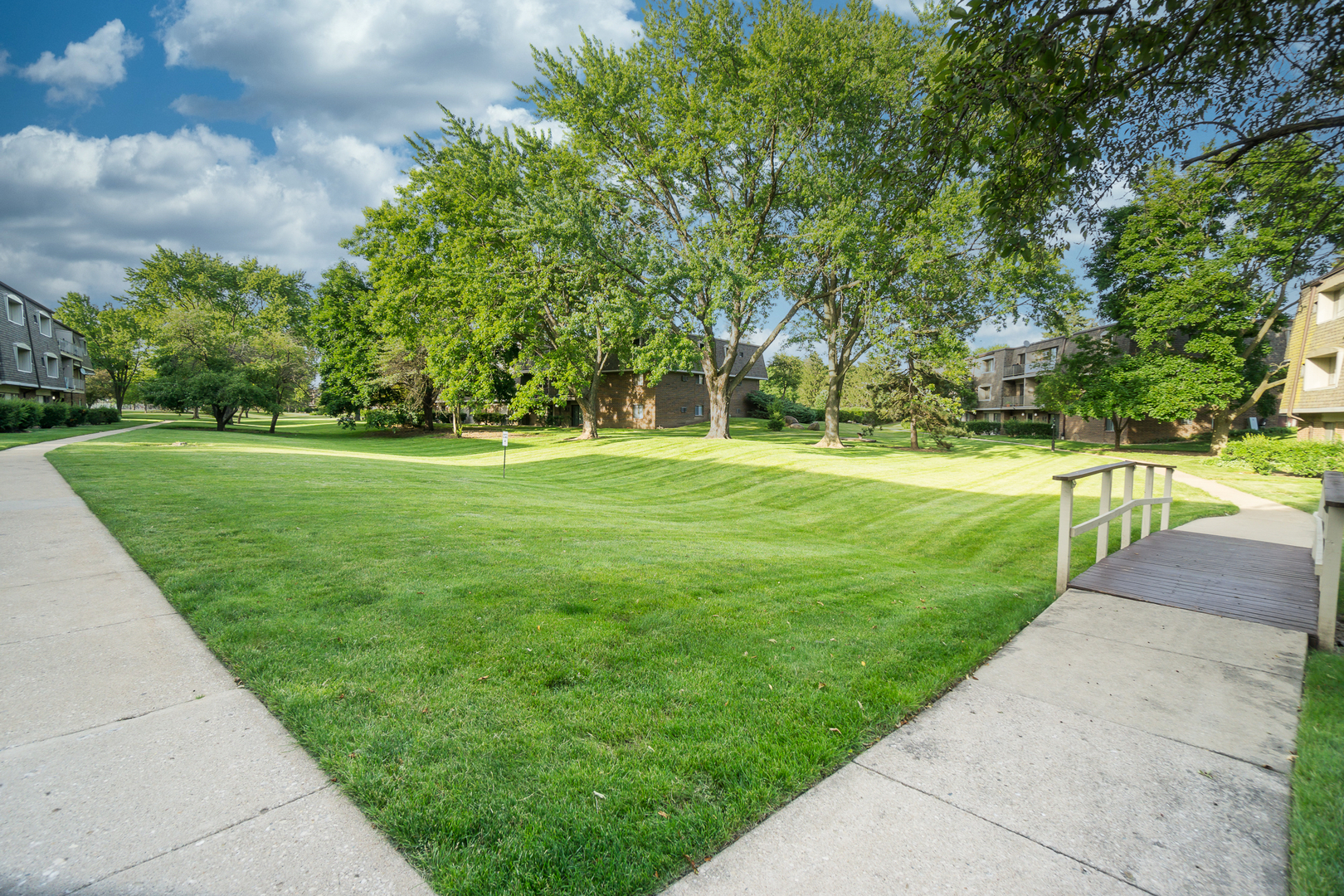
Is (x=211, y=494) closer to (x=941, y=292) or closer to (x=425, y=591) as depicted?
(x=425, y=591)

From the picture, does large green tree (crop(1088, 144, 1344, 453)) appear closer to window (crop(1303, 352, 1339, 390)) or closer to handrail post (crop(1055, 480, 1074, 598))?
window (crop(1303, 352, 1339, 390))

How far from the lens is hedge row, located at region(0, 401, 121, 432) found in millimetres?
27406

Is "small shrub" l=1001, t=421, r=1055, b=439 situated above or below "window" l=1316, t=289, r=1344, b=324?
below

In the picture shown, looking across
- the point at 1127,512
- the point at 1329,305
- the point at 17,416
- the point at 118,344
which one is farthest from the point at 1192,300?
the point at 118,344

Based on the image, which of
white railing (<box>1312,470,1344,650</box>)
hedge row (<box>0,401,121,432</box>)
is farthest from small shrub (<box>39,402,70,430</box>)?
white railing (<box>1312,470,1344,650</box>)

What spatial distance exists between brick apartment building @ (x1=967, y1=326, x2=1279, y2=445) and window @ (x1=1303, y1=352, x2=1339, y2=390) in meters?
9.63

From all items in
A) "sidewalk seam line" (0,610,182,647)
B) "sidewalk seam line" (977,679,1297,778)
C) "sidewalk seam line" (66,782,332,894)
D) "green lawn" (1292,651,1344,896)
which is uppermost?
"sidewalk seam line" (0,610,182,647)

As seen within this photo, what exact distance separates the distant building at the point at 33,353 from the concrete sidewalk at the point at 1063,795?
4842 cm

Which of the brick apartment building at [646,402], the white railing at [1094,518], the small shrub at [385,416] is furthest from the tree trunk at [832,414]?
the small shrub at [385,416]

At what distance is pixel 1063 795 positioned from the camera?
2721mm

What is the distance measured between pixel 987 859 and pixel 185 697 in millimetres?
4123

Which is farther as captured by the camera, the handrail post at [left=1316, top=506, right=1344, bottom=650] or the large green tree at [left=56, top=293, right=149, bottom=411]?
the large green tree at [left=56, top=293, right=149, bottom=411]

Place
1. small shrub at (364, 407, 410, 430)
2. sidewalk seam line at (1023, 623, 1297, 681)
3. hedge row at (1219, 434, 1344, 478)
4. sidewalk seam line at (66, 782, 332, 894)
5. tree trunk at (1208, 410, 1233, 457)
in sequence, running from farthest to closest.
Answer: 1. small shrub at (364, 407, 410, 430)
2. tree trunk at (1208, 410, 1233, 457)
3. hedge row at (1219, 434, 1344, 478)
4. sidewalk seam line at (1023, 623, 1297, 681)
5. sidewalk seam line at (66, 782, 332, 894)

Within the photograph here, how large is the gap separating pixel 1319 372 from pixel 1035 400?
26.6 m
